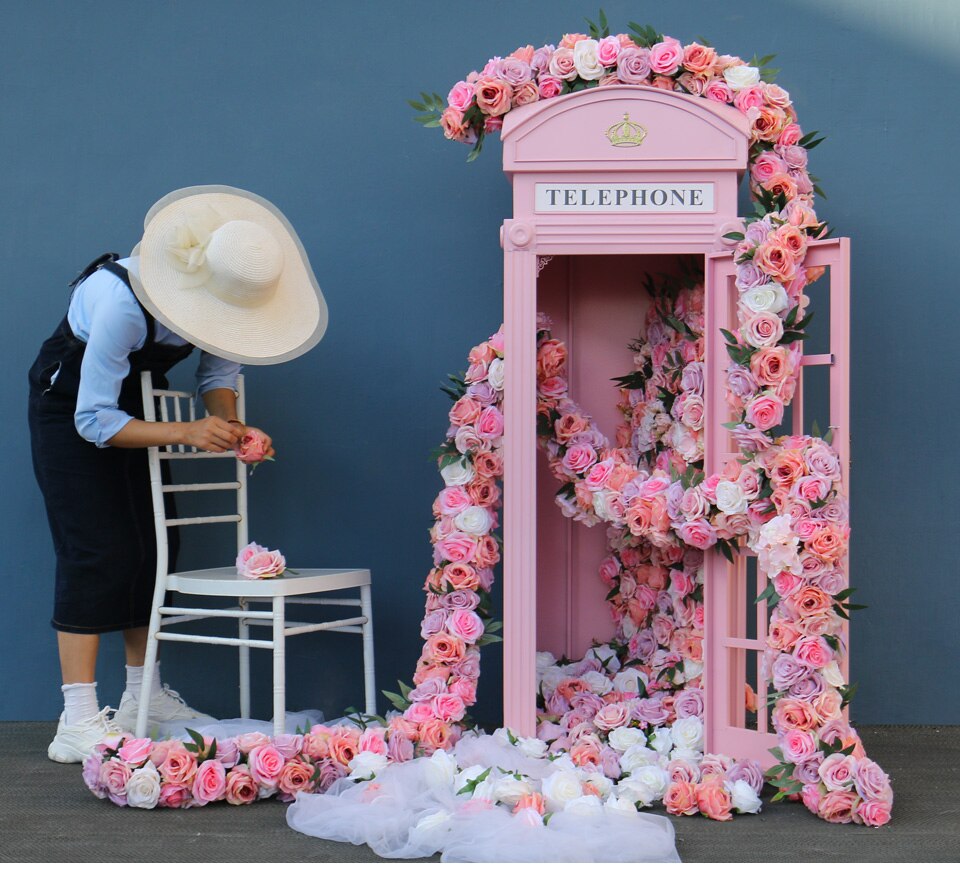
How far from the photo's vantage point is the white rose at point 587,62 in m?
2.93

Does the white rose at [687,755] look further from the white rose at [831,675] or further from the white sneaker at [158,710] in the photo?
the white sneaker at [158,710]

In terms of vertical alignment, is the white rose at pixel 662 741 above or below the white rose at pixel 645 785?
above

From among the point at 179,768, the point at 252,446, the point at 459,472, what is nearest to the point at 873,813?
the point at 459,472

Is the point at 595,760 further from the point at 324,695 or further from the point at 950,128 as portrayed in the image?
the point at 950,128

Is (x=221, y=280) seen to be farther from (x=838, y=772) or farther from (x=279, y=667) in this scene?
(x=838, y=772)

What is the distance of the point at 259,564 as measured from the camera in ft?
9.81

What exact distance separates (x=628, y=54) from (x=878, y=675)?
1.98 meters

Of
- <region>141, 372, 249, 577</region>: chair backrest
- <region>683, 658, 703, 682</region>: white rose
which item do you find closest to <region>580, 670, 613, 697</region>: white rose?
<region>683, 658, 703, 682</region>: white rose

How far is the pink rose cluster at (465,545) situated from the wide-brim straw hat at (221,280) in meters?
0.48

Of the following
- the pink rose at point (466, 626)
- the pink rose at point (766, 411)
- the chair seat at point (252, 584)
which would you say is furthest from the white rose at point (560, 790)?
the pink rose at point (766, 411)

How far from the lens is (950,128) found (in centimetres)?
354

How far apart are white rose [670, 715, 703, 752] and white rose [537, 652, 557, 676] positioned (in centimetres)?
46

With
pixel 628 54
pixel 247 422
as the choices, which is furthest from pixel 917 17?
pixel 247 422

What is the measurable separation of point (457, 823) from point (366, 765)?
0.40 meters
